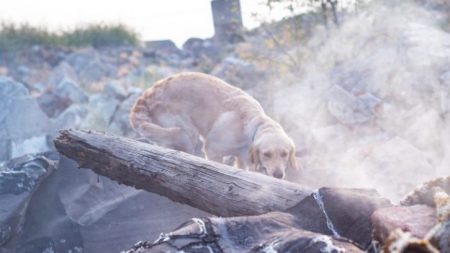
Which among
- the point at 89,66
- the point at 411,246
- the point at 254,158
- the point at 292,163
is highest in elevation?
the point at 411,246

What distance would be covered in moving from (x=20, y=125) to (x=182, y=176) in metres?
8.86

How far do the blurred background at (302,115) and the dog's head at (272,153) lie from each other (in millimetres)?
309

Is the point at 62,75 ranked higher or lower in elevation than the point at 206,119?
lower

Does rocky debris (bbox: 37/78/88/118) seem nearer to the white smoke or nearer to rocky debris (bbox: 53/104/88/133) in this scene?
rocky debris (bbox: 53/104/88/133)

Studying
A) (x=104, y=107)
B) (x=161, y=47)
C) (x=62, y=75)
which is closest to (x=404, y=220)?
(x=104, y=107)

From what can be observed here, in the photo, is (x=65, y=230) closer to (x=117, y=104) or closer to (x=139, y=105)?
(x=139, y=105)

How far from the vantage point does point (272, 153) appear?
587 centimetres

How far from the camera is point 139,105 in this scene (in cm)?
659

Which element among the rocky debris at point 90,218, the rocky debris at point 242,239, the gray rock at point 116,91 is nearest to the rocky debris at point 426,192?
the rocky debris at point 242,239

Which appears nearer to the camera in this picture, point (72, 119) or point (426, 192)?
point (426, 192)

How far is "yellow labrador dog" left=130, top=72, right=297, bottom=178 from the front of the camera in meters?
6.14

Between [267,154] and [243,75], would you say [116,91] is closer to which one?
[243,75]

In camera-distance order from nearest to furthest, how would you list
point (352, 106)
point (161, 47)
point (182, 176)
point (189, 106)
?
point (182, 176) < point (189, 106) < point (352, 106) < point (161, 47)

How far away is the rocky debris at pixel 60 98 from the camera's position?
14.9 metres
